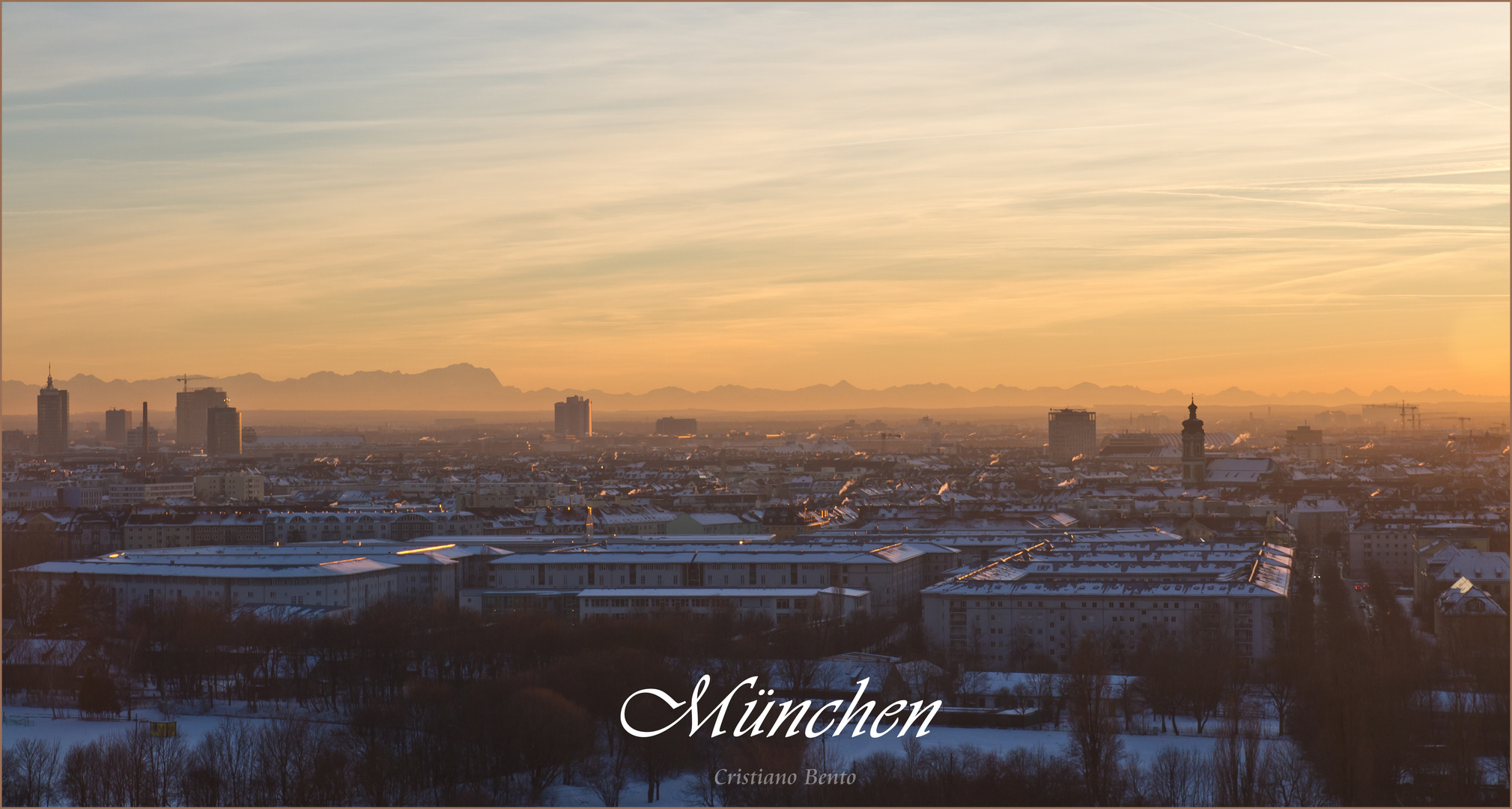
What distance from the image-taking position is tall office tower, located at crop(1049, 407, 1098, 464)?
164 m

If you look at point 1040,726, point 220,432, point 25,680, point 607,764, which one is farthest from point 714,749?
point 220,432

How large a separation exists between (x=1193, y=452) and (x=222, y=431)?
10279 cm

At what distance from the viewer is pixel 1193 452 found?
98.6 meters

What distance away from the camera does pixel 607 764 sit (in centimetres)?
2620

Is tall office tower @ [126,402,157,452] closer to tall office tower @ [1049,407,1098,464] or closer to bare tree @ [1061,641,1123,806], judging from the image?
tall office tower @ [1049,407,1098,464]

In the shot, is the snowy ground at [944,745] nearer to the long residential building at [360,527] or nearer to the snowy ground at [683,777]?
the snowy ground at [683,777]

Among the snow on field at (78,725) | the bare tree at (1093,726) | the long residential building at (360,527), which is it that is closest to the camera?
the bare tree at (1093,726)

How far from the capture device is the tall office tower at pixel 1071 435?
16394 centimetres

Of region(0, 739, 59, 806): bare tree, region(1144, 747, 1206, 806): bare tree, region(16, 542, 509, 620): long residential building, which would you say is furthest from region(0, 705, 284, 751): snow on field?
region(1144, 747, 1206, 806): bare tree

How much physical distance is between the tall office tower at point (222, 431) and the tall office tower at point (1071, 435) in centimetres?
7379

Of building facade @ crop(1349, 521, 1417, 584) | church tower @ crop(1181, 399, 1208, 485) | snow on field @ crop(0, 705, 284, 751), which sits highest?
church tower @ crop(1181, 399, 1208, 485)

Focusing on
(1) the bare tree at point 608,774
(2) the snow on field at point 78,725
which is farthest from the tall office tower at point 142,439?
(1) the bare tree at point 608,774

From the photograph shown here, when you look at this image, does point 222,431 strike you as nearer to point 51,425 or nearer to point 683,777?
point 51,425

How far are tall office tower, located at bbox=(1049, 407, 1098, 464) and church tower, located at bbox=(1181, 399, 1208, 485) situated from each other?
61375mm
